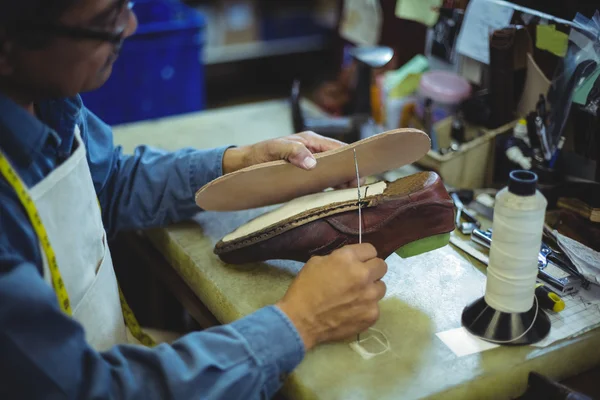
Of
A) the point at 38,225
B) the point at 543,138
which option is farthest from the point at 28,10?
the point at 543,138

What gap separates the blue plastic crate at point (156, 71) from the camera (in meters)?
2.33

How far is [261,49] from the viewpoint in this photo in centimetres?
390

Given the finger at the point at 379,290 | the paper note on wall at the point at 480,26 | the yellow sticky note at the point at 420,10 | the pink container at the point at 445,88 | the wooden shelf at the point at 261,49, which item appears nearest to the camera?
the finger at the point at 379,290

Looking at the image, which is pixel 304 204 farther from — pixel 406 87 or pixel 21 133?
pixel 406 87

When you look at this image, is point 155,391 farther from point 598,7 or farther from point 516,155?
point 598,7

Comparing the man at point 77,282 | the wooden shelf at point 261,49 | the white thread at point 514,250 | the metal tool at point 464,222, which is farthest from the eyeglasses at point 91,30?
the wooden shelf at point 261,49

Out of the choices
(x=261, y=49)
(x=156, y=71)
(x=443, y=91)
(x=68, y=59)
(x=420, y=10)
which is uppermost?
(x=68, y=59)

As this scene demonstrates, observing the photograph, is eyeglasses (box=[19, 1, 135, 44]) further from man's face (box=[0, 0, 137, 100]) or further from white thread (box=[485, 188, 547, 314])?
white thread (box=[485, 188, 547, 314])

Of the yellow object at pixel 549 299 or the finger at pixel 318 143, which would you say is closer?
the yellow object at pixel 549 299

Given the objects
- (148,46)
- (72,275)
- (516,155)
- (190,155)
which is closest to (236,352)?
(72,275)

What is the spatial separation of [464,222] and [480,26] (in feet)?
1.70

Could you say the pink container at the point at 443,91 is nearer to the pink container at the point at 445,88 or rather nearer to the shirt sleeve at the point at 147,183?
the pink container at the point at 445,88

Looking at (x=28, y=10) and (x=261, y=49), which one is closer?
(x=28, y=10)

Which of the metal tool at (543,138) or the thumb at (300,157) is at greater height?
the thumb at (300,157)
